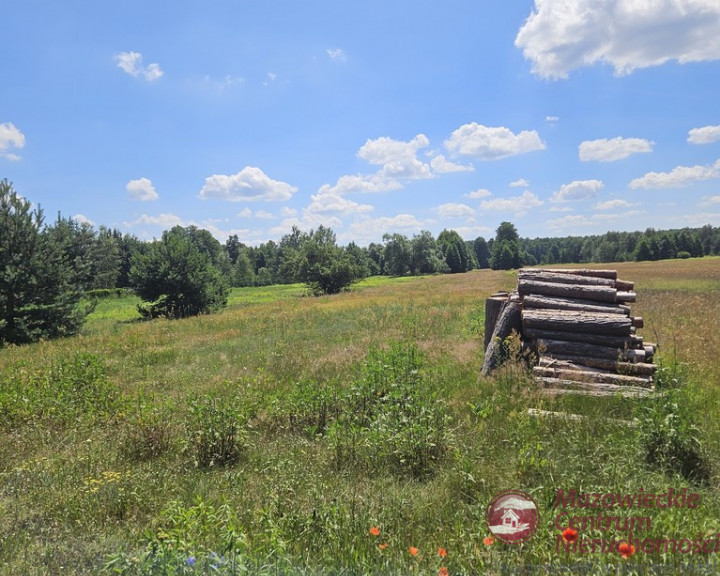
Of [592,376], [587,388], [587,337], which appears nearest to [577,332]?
[587,337]

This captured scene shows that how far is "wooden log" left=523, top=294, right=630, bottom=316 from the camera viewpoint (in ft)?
25.2

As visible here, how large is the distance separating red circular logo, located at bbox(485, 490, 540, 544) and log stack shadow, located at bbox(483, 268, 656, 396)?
3.13 m

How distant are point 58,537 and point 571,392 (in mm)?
6546

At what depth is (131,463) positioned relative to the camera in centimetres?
522

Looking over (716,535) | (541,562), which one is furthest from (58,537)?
(716,535)

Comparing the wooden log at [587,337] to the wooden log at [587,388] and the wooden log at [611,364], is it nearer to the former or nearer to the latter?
the wooden log at [611,364]

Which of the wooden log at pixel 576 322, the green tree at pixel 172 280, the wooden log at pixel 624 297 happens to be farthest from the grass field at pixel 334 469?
the green tree at pixel 172 280

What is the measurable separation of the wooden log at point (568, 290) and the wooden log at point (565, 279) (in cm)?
15

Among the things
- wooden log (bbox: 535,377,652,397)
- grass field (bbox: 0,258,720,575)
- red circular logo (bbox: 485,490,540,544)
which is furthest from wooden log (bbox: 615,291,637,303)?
red circular logo (bbox: 485,490,540,544)

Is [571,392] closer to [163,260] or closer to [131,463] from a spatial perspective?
[131,463]

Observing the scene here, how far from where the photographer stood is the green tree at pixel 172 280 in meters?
28.4

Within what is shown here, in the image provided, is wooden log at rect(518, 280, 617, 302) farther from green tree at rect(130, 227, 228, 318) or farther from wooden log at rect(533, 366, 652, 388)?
green tree at rect(130, 227, 228, 318)

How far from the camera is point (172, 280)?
28.3 meters

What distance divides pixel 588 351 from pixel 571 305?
111 centimetres
